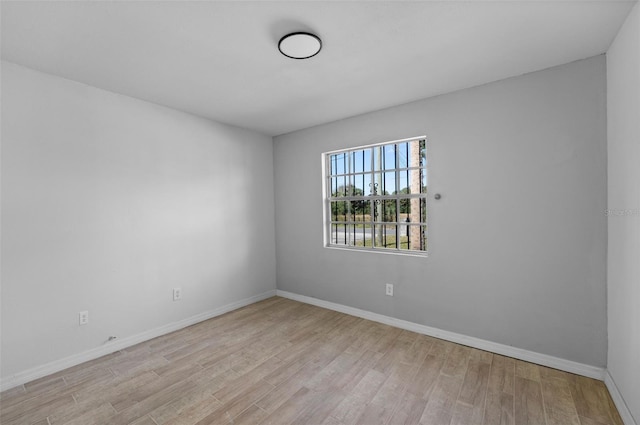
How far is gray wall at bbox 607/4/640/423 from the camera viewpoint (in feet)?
5.32

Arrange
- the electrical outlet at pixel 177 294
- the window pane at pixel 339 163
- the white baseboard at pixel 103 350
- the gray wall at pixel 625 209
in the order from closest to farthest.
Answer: the gray wall at pixel 625 209 → the white baseboard at pixel 103 350 → the electrical outlet at pixel 177 294 → the window pane at pixel 339 163

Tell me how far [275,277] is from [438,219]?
267 centimetres

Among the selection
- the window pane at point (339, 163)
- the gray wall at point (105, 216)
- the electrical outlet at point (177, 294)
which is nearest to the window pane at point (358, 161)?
the window pane at point (339, 163)

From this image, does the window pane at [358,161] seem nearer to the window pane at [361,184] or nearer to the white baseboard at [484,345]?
the window pane at [361,184]

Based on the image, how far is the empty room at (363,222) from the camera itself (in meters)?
1.79

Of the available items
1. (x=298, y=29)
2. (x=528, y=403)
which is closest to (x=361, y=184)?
(x=298, y=29)

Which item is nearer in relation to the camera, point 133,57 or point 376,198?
point 133,57

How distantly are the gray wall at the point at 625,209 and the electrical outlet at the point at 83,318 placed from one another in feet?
13.4

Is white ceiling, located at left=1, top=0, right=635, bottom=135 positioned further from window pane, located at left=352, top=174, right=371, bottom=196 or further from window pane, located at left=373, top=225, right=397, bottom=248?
window pane, located at left=373, top=225, right=397, bottom=248

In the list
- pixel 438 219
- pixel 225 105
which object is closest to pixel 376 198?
pixel 438 219

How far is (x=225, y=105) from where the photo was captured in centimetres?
312

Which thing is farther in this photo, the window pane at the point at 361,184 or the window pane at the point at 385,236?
the window pane at the point at 361,184

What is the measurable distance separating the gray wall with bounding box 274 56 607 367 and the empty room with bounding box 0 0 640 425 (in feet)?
0.06

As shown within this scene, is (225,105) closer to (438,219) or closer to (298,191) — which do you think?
(298,191)
